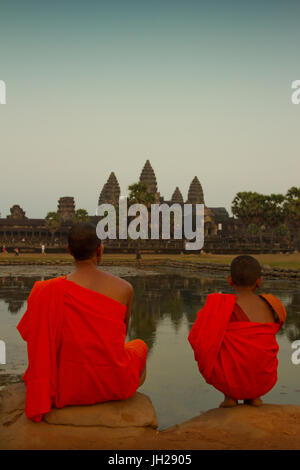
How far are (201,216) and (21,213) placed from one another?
125 ft

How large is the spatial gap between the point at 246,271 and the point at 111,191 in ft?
359

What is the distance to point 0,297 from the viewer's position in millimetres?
17469

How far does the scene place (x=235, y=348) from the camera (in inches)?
184

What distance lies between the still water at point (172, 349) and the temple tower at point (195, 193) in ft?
328

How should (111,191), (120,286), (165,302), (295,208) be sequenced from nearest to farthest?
1. (120,286)
2. (165,302)
3. (295,208)
4. (111,191)

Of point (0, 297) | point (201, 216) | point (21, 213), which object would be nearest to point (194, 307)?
point (0, 297)

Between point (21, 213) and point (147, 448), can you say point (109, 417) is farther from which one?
point (21, 213)

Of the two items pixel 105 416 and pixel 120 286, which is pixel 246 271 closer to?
pixel 120 286

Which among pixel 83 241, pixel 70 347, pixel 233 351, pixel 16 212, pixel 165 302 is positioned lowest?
pixel 165 302

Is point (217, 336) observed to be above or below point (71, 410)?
above

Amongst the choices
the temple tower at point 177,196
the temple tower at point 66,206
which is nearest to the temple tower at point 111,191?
the temple tower at point 66,206

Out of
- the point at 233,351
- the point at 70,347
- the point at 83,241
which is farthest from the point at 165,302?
the point at 70,347

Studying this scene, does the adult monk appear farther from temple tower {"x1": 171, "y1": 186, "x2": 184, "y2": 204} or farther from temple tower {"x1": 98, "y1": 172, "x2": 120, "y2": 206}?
temple tower {"x1": 171, "y1": 186, "x2": 184, "y2": 204}

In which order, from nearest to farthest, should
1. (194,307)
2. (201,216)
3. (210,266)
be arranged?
(194,307), (210,266), (201,216)
